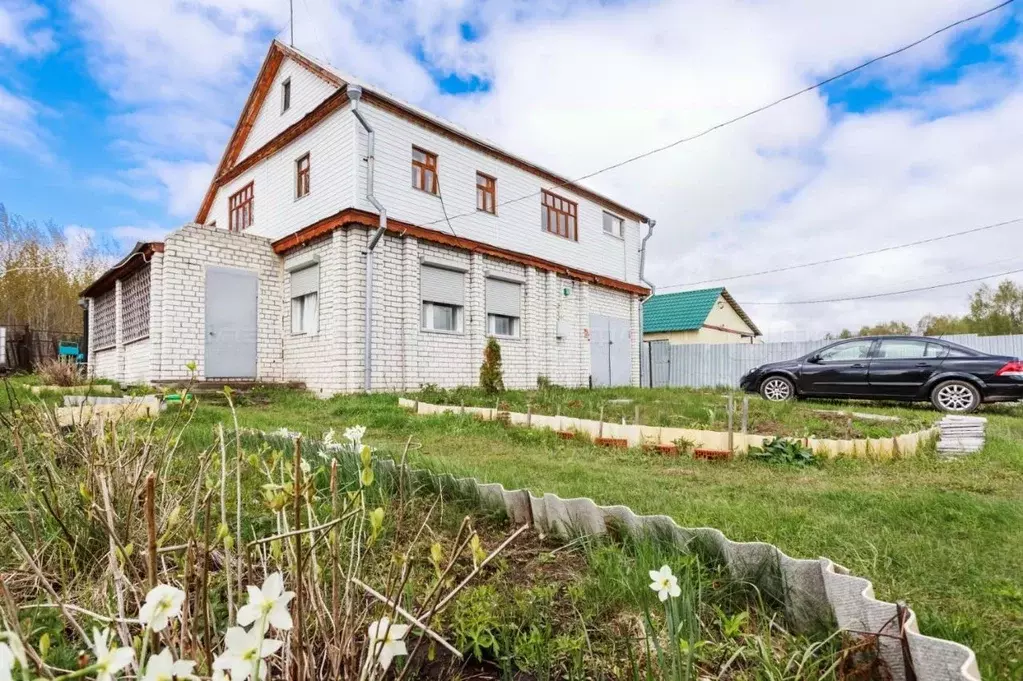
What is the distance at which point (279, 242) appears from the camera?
12133 millimetres

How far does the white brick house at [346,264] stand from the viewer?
10750 mm

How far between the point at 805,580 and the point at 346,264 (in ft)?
33.8

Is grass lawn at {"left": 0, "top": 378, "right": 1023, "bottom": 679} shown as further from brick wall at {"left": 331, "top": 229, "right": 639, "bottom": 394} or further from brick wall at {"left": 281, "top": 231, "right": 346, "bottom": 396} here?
brick wall at {"left": 331, "top": 229, "right": 639, "bottom": 394}

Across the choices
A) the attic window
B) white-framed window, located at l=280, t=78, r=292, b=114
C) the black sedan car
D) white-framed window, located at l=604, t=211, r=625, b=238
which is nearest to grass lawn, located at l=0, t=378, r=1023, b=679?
the black sedan car

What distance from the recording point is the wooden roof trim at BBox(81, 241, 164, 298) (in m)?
10.6

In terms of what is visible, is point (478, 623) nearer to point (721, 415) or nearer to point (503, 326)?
point (721, 415)

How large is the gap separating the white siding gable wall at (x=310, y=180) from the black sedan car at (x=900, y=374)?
9.45 m

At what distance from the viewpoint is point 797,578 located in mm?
1684

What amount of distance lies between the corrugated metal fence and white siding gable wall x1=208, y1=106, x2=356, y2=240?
12207 mm

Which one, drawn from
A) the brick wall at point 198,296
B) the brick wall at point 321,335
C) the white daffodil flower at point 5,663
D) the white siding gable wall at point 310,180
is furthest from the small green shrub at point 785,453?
the brick wall at point 198,296

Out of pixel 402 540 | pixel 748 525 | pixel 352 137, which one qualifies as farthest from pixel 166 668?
pixel 352 137

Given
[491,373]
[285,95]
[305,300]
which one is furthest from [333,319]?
[285,95]

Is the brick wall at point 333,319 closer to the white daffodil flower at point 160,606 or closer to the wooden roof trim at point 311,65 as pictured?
the wooden roof trim at point 311,65

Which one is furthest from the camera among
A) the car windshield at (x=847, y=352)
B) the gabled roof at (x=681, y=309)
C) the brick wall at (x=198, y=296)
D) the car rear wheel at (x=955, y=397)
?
the gabled roof at (x=681, y=309)
